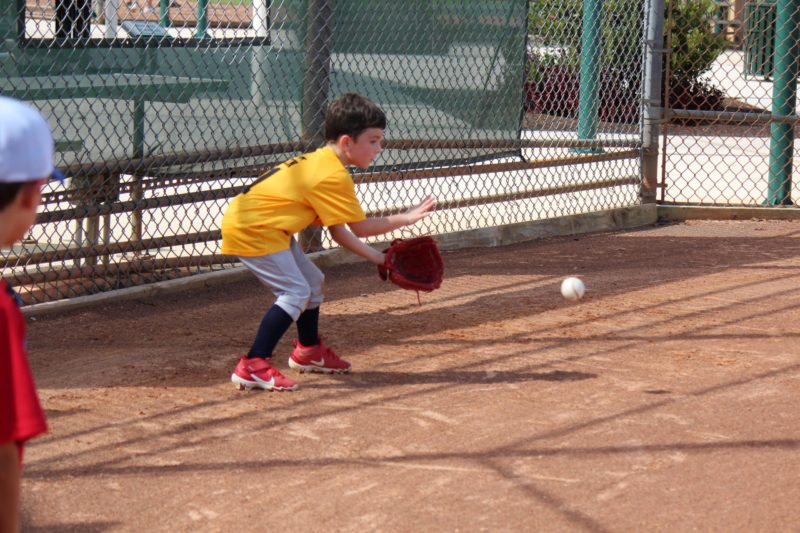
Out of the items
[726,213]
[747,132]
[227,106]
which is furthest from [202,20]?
[747,132]

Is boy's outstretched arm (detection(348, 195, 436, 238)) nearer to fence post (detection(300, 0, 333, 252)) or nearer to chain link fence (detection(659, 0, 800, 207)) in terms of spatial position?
fence post (detection(300, 0, 333, 252))

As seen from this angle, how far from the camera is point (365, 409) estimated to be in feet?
15.4

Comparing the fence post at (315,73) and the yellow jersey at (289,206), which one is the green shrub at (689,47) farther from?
the yellow jersey at (289,206)

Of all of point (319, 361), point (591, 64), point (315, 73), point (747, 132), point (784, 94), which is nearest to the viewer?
point (319, 361)

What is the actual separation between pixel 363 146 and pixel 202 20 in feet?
7.66

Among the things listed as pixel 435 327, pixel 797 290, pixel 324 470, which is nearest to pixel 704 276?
pixel 797 290

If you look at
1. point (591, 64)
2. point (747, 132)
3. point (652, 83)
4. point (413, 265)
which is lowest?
point (747, 132)

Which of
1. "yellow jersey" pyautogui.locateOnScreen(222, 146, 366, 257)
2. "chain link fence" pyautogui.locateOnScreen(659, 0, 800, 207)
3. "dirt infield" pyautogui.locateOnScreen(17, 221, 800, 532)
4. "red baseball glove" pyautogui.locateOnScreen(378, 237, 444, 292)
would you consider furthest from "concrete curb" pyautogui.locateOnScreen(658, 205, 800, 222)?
"yellow jersey" pyautogui.locateOnScreen(222, 146, 366, 257)

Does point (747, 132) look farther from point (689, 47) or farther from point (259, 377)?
point (259, 377)

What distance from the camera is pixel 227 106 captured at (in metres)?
6.88

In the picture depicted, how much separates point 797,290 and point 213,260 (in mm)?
3430

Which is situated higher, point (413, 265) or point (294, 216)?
point (294, 216)

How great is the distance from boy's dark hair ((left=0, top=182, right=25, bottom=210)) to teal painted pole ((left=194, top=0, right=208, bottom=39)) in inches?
195

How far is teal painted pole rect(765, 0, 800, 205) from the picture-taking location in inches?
373
